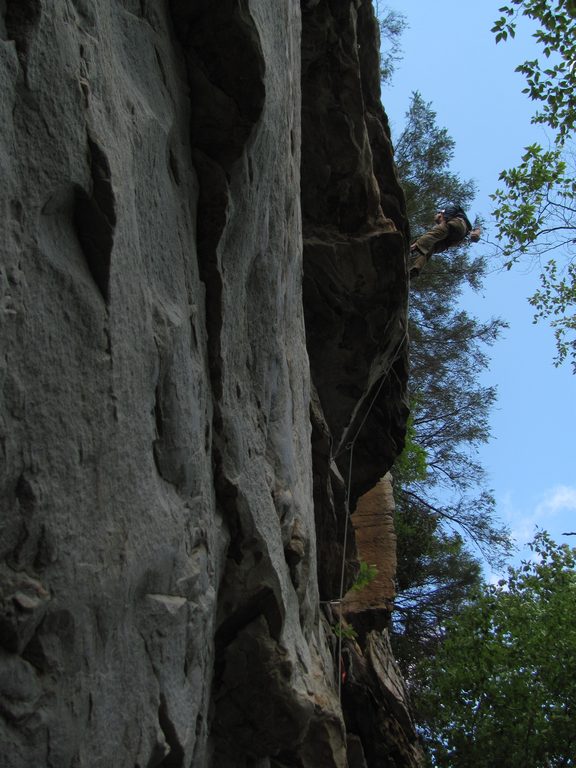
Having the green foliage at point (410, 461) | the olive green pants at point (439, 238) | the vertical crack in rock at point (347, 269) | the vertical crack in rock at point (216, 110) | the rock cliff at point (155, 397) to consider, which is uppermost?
the olive green pants at point (439, 238)

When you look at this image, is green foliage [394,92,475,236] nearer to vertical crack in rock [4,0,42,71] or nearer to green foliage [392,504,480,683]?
green foliage [392,504,480,683]

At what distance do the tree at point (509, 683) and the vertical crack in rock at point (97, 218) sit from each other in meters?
9.45

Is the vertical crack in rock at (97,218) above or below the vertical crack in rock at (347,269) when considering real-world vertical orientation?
below

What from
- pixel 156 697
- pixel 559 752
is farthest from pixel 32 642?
pixel 559 752

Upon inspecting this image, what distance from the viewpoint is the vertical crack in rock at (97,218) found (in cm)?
316

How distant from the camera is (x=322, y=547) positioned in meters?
7.52

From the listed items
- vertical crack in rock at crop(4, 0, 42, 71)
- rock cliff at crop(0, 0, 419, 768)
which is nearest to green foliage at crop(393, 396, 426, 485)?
rock cliff at crop(0, 0, 419, 768)

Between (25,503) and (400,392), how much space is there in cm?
Answer: 688

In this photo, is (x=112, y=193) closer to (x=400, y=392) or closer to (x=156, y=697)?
(x=156, y=697)

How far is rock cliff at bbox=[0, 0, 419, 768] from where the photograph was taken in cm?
277

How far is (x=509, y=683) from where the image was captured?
11.5m

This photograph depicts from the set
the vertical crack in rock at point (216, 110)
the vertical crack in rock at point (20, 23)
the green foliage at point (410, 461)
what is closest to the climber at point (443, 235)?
the green foliage at point (410, 461)

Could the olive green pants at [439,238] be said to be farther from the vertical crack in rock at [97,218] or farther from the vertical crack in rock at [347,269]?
the vertical crack in rock at [97,218]

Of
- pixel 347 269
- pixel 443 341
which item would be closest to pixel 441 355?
A: pixel 443 341
